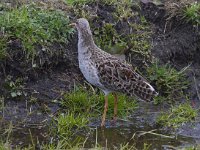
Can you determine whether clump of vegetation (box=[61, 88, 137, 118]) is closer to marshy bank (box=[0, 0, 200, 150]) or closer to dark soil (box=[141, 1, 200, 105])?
marshy bank (box=[0, 0, 200, 150])

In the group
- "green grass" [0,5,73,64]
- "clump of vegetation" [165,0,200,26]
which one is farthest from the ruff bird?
"clump of vegetation" [165,0,200,26]

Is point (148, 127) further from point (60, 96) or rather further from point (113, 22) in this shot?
point (113, 22)

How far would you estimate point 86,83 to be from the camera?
27.0 feet

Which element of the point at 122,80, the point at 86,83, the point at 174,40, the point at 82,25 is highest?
the point at 82,25

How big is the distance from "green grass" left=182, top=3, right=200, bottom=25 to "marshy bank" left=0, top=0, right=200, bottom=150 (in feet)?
0.04

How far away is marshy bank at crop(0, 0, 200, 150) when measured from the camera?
7.27 meters

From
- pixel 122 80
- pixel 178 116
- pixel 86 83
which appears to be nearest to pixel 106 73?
pixel 122 80

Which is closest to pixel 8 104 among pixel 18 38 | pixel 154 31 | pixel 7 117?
pixel 7 117

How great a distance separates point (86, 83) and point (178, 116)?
125cm

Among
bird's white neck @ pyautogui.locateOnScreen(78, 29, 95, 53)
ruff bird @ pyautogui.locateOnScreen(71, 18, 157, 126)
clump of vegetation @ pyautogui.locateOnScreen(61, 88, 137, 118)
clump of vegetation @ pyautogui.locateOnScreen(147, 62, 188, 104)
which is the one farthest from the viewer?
clump of vegetation @ pyautogui.locateOnScreen(147, 62, 188, 104)

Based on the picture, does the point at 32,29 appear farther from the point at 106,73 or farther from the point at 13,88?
the point at 106,73

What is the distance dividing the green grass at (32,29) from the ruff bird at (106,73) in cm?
53

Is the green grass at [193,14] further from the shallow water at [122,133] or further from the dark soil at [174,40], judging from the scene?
the shallow water at [122,133]

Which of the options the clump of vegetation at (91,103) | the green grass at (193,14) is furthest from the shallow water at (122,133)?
the green grass at (193,14)
